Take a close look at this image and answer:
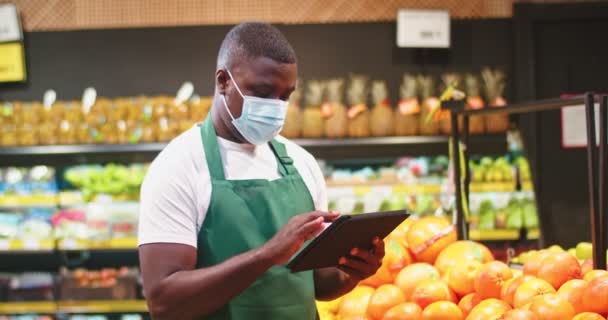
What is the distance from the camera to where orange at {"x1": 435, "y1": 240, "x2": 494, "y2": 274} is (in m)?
2.71

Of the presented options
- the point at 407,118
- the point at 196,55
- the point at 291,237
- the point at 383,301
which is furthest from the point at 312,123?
the point at 291,237

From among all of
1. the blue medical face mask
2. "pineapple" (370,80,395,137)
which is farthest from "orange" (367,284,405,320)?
"pineapple" (370,80,395,137)

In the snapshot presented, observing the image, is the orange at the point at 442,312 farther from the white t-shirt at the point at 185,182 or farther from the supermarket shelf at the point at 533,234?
the supermarket shelf at the point at 533,234

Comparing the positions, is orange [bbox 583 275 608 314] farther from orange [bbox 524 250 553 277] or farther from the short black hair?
the short black hair

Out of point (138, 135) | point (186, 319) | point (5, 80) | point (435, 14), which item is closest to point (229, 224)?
point (186, 319)

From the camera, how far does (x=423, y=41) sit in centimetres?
540

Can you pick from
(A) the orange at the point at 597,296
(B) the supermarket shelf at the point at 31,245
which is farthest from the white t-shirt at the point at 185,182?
(B) the supermarket shelf at the point at 31,245

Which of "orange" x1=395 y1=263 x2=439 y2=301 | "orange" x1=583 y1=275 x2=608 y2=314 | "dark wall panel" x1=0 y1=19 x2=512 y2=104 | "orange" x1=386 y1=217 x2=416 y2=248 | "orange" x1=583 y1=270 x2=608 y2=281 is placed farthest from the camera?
"dark wall panel" x1=0 y1=19 x2=512 y2=104

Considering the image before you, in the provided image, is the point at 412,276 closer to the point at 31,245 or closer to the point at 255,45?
the point at 255,45

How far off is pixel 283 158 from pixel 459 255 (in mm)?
954

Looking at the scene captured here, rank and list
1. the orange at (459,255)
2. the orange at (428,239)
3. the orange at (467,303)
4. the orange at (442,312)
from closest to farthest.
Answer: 1. the orange at (442,312)
2. the orange at (467,303)
3. the orange at (459,255)
4. the orange at (428,239)

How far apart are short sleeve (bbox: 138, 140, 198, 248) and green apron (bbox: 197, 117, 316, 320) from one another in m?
0.06

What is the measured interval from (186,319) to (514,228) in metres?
3.62

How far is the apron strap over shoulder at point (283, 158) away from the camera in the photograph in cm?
204
